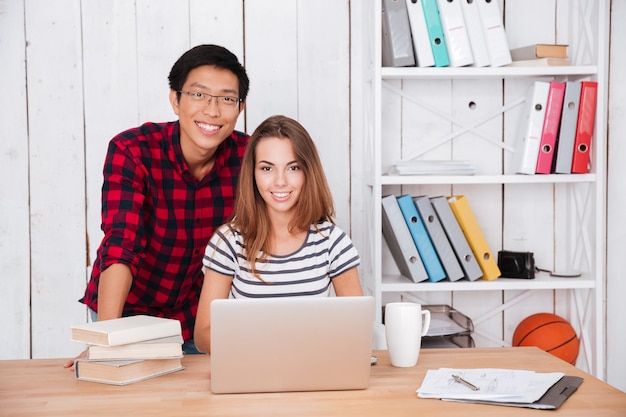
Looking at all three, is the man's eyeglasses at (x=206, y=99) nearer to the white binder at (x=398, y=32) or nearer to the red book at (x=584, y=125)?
the white binder at (x=398, y=32)

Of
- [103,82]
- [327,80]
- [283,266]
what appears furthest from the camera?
[327,80]

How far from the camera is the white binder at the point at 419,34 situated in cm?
240

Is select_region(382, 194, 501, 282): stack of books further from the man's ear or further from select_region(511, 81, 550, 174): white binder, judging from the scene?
the man's ear

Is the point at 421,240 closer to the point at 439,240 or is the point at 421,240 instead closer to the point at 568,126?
the point at 439,240

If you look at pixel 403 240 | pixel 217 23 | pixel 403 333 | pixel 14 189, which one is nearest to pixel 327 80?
pixel 217 23

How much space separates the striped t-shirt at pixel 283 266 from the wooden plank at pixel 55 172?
0.94 m

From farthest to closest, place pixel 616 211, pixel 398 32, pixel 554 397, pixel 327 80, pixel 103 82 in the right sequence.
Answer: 1. pixel 616 211
2. pixel 327 80
3. pixel 103 82
4. pixel 398 32
5. pixel 554 397

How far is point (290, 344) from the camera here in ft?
3.81

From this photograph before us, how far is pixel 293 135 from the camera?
1.81m

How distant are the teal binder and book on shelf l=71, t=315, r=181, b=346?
1506 millimetres

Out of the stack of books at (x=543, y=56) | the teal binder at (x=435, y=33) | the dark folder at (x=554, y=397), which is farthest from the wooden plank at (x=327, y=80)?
the dark folder at (x=554, y=397)

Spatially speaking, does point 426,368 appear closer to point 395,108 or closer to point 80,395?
point 80,395

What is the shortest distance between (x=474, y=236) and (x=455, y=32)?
731mm

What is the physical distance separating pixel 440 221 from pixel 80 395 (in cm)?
159
